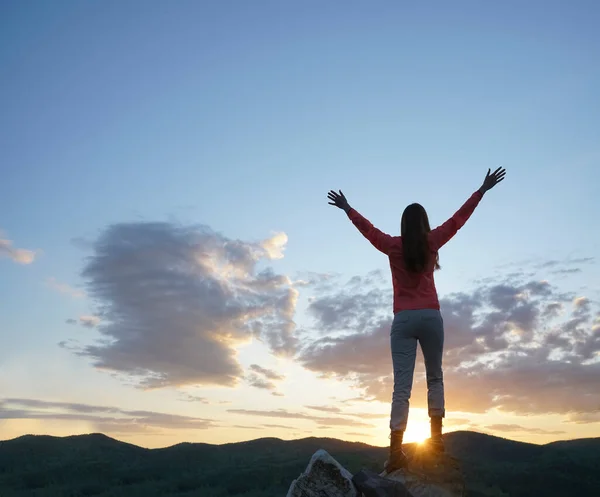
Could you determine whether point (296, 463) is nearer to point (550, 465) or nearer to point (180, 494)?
point (180, 494)

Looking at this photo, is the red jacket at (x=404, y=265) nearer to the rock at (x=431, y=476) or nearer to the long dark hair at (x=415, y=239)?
the long dark hair at (x=415, y=239)

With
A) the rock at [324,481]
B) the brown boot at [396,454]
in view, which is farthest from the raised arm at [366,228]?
the rock at [324,481]

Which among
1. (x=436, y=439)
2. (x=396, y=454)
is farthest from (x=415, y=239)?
(x=396, y=454)

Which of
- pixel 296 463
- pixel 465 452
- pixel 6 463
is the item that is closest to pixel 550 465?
pixel 465 452

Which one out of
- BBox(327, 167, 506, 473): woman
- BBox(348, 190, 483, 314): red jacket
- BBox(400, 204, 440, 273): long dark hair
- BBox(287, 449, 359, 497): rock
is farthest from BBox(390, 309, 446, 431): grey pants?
BBox(287, 449, 359, 497): rock

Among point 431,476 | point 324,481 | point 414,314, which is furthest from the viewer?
point 324,481

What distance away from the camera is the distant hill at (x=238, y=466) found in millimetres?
32469

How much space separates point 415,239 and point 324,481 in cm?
481

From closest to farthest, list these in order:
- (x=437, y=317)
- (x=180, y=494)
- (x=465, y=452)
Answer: (x=437, y=317) < (x=180, y=494) < (x=465, y=452)

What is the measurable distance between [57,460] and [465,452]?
28.9 metres

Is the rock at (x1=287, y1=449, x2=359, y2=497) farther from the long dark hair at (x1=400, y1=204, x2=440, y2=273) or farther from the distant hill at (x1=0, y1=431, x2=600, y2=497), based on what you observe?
the distant hill at (x1=0, y1=431, x2=600, y2=497)

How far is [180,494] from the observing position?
3347 centimetres

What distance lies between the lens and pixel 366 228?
10.9m

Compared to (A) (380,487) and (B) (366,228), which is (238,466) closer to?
(A) (380,487)
